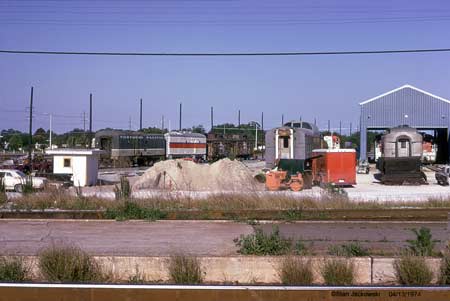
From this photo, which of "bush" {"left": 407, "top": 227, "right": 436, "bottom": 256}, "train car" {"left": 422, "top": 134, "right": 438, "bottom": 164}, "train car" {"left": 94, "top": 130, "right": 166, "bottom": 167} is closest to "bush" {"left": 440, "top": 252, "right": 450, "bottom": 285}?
"bush" {"left": 407, "top": 227, "right": 436, "bottom": 256}

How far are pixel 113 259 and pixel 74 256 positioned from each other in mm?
890

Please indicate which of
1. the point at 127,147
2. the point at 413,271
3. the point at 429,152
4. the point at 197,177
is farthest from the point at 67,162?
the point at 429,152

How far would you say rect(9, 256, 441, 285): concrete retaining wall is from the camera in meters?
10.2

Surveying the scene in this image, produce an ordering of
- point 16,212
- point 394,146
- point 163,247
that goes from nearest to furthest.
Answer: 1. point 163,247
2. point 16,212
3. point 394,146

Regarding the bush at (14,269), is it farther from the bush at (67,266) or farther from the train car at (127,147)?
the train car at (127,147)

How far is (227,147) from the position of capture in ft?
275

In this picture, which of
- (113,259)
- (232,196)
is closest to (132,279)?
(113,259)

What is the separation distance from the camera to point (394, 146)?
43969mm

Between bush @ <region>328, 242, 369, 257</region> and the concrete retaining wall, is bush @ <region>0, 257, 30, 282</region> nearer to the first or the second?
the concrete retaining wall

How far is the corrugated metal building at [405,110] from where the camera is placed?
217ft

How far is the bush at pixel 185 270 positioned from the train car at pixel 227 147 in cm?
6470

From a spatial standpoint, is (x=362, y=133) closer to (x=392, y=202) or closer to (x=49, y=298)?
(x=392, y=202)

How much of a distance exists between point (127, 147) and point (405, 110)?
3210cm

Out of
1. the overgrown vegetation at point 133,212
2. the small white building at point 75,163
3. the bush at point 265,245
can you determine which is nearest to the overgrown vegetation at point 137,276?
the bush at point 265,245
